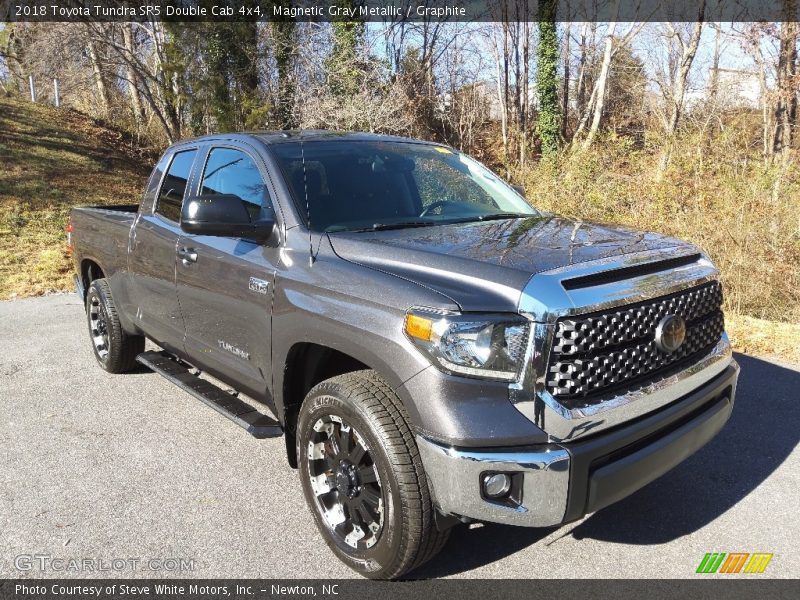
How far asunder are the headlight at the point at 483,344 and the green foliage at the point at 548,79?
72.2 feet

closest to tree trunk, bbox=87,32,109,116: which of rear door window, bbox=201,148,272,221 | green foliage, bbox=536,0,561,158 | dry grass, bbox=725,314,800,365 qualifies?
green foliage, bbox=536,0,561,158

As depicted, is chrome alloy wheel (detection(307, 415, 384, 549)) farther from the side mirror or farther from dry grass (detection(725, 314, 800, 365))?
dry grass (detection(725, 314, 800, 365))

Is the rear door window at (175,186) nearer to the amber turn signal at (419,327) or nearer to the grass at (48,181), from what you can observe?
the amber turn signal at (419,327)

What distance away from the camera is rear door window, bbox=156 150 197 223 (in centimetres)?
431

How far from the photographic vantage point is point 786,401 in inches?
186

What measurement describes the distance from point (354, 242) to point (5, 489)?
245cm

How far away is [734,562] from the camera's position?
114 inches

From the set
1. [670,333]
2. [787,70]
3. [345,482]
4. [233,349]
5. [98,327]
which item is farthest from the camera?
[787,70]

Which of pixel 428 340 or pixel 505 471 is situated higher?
pixel 428 340

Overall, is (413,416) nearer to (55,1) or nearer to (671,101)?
(671,101)

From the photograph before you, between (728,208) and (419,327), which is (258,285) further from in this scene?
(728,208)

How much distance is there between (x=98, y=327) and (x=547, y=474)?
4665 millimetres

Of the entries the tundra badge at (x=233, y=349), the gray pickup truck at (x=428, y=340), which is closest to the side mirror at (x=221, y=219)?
the gray pickup truck at (x=428, y=340)

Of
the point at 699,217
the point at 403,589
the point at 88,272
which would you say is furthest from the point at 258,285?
the point at 699,217
